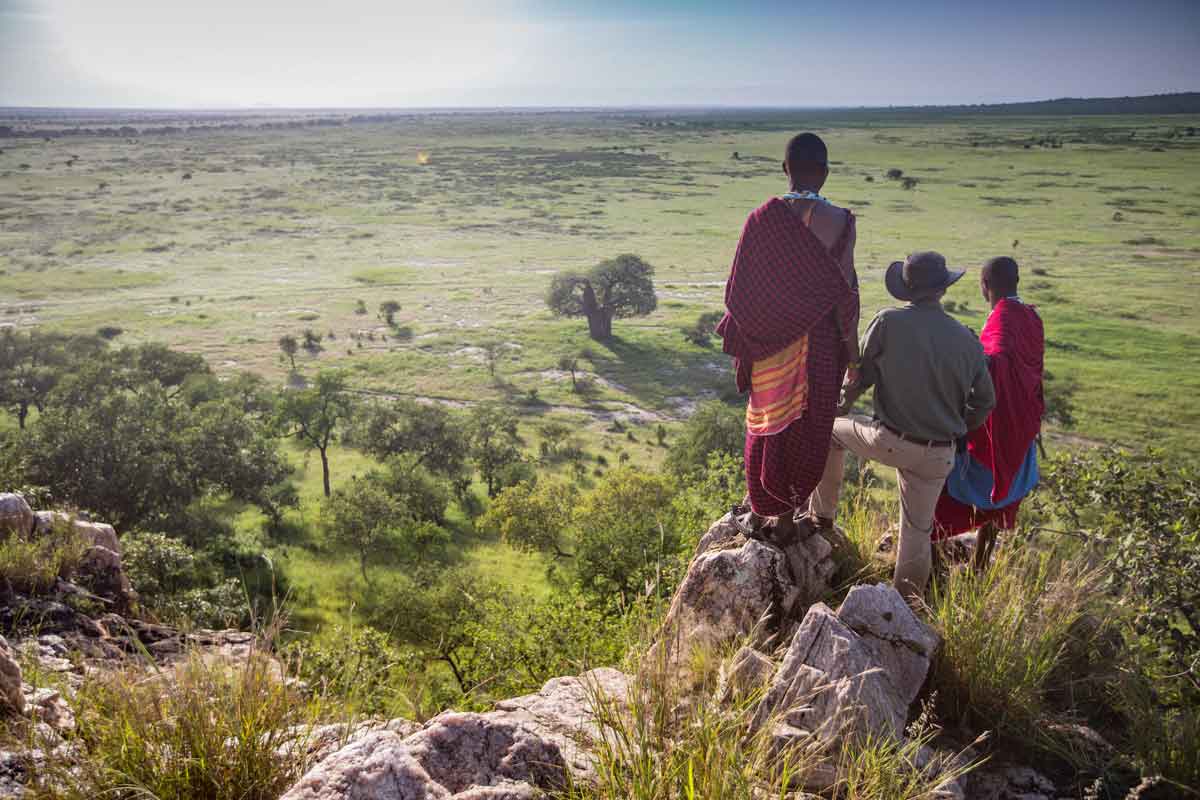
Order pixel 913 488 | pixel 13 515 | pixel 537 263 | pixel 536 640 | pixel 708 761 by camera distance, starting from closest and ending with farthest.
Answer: pixel 708 761 < pixel 913 488 < pixel 13 515 < pixel 536 640 < pixel 537 263

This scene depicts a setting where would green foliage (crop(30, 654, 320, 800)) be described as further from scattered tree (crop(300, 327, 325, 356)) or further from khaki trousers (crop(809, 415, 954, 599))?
scattered tree (crop(300, 327, 325, 356))

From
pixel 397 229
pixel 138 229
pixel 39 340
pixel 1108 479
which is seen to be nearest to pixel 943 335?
pixel 1108 479

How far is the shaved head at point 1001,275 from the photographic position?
229 inches

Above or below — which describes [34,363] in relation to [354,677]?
below

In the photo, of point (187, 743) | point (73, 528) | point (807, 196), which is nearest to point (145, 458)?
point (73, 528)

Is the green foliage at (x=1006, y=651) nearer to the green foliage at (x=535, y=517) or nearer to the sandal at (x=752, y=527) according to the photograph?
the sandal at (x=752, y=527)

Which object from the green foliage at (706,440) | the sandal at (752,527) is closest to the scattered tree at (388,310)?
the green foliage at (706,440)

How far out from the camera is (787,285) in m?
5.23

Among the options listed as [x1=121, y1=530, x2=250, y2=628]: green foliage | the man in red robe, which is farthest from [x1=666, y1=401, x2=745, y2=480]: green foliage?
the man in red robe

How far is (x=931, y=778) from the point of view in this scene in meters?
3.76

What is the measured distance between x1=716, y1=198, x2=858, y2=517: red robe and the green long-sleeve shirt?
0.30 metres

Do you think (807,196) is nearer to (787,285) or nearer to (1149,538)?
(787,285)

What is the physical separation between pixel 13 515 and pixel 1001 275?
38.5ft

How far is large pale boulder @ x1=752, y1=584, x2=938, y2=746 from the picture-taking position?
365cm
